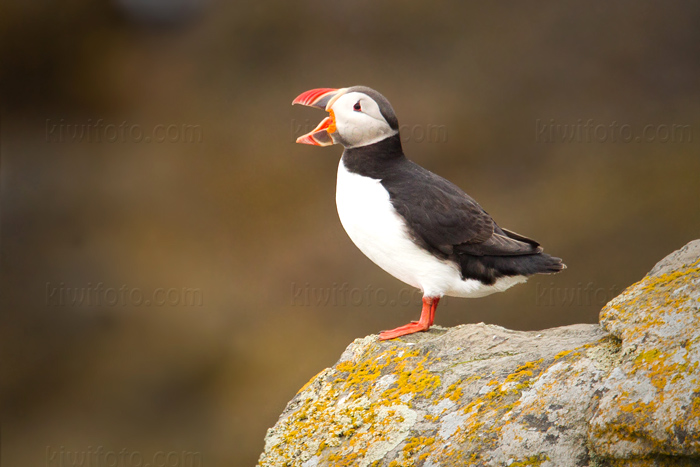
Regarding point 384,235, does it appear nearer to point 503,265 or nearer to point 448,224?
point 448,224

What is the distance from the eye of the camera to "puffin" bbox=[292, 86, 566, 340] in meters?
4.38

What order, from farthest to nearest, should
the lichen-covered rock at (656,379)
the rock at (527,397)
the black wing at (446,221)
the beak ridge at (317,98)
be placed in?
the beak ridge at (317,98), the black wing at (446,221), the rock at (527,397), the lichen-covered rock at (656,379)

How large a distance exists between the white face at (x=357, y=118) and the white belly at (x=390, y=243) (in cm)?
27

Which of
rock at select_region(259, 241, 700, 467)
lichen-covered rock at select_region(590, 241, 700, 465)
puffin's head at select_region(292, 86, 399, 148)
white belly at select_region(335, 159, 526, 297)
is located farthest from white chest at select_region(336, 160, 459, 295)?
lichen-covered rock at select_region(590, 241, 700, 465)

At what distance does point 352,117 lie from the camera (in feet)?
14.4

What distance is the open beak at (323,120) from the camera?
4441 millimetres

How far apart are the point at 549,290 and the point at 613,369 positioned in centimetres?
759

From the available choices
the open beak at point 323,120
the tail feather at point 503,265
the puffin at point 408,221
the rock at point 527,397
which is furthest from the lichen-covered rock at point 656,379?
the open beak at point 323,120

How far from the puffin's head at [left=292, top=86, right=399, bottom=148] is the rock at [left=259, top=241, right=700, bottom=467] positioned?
4.29 ft

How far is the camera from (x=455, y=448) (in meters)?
3.10

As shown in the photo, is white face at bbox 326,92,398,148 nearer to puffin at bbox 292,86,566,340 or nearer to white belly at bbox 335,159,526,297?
puffin at bbox 292,86,566,340

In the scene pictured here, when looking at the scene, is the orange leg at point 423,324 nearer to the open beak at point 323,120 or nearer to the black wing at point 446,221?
the black wing at point 446,221

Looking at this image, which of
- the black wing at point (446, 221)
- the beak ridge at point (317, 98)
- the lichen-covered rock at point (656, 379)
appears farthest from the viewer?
the beak ridge at point (317, 98)

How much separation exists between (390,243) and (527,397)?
5.02ft
